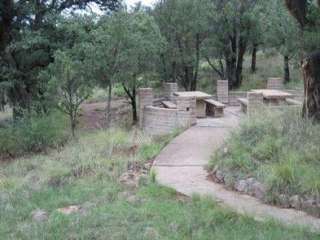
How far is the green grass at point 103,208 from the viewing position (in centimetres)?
486

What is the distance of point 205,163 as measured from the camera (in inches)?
319

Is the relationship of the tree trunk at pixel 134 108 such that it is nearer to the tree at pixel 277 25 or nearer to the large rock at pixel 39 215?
the tree at pixel 277 25

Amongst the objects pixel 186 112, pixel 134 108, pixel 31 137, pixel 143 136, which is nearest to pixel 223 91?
pixel 134 108

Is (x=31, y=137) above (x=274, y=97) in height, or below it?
below

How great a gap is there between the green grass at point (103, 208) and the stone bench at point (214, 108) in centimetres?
619

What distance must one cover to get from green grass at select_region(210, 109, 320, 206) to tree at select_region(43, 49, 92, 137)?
4.92 metres

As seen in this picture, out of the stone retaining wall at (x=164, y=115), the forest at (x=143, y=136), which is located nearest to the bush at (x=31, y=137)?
the forest at (x=143, y=136)

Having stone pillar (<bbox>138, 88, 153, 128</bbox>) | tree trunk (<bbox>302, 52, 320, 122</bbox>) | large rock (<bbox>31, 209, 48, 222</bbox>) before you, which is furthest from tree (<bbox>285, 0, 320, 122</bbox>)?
stone pillar (<bbox>138, 88, 153, 128</bbox>)

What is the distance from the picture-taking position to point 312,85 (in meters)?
8.61

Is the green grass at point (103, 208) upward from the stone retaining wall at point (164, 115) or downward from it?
downward

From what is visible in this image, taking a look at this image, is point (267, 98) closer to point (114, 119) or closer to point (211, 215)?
point (114, 119)

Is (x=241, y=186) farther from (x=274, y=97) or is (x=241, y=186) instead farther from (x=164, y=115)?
(x=274, y=97)

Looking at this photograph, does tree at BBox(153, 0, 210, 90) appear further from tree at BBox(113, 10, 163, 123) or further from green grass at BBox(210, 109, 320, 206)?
green grass at BBox(210, 109, 320, 206)

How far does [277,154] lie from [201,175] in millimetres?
1242
